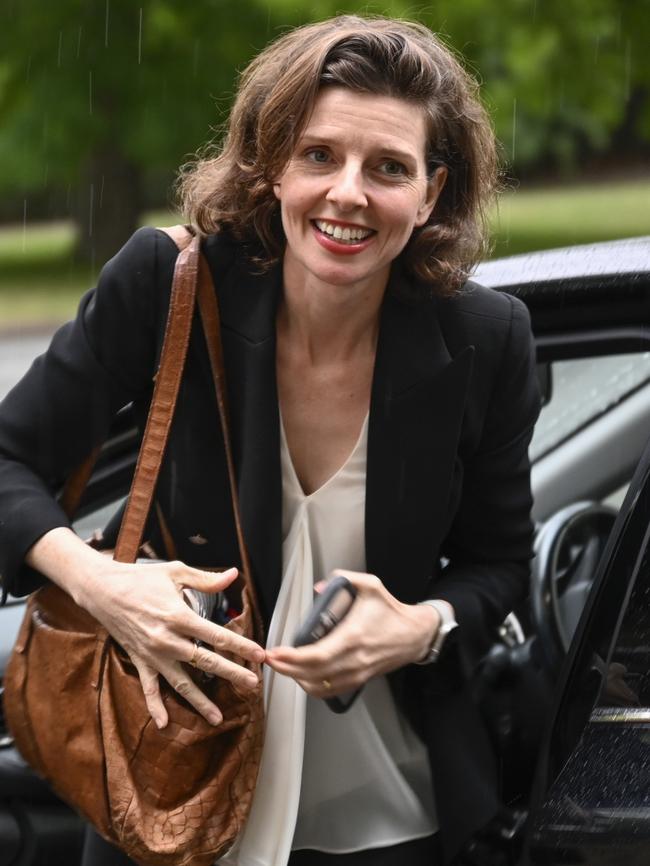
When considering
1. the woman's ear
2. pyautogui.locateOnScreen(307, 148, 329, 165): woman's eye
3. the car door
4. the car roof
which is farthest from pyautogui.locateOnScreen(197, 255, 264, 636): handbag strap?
the car roof

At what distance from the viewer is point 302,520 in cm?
222

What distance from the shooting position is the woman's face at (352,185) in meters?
2.15

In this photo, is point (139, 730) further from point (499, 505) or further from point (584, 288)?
point (584, 288)

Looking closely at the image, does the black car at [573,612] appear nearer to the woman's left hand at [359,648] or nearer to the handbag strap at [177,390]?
the woman's left hand at [359,648]

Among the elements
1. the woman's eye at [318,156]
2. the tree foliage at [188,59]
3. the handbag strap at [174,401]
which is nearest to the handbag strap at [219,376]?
the handbag strap at [174,401]

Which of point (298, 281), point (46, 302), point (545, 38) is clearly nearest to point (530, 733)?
point (298, 281)

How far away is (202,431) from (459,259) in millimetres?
496

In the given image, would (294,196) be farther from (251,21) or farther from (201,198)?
(251,21)

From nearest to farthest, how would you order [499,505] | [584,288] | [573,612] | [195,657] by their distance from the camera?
[195,657] < [499,505] < [584,288] < [573,612]

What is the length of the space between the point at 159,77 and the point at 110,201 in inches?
157

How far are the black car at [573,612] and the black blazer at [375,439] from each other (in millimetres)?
164

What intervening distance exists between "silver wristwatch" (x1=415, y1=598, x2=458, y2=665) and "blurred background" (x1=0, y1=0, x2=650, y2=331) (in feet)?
34.2

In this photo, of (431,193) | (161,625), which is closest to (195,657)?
(161,625)

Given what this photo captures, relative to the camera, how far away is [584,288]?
8.73 ft
